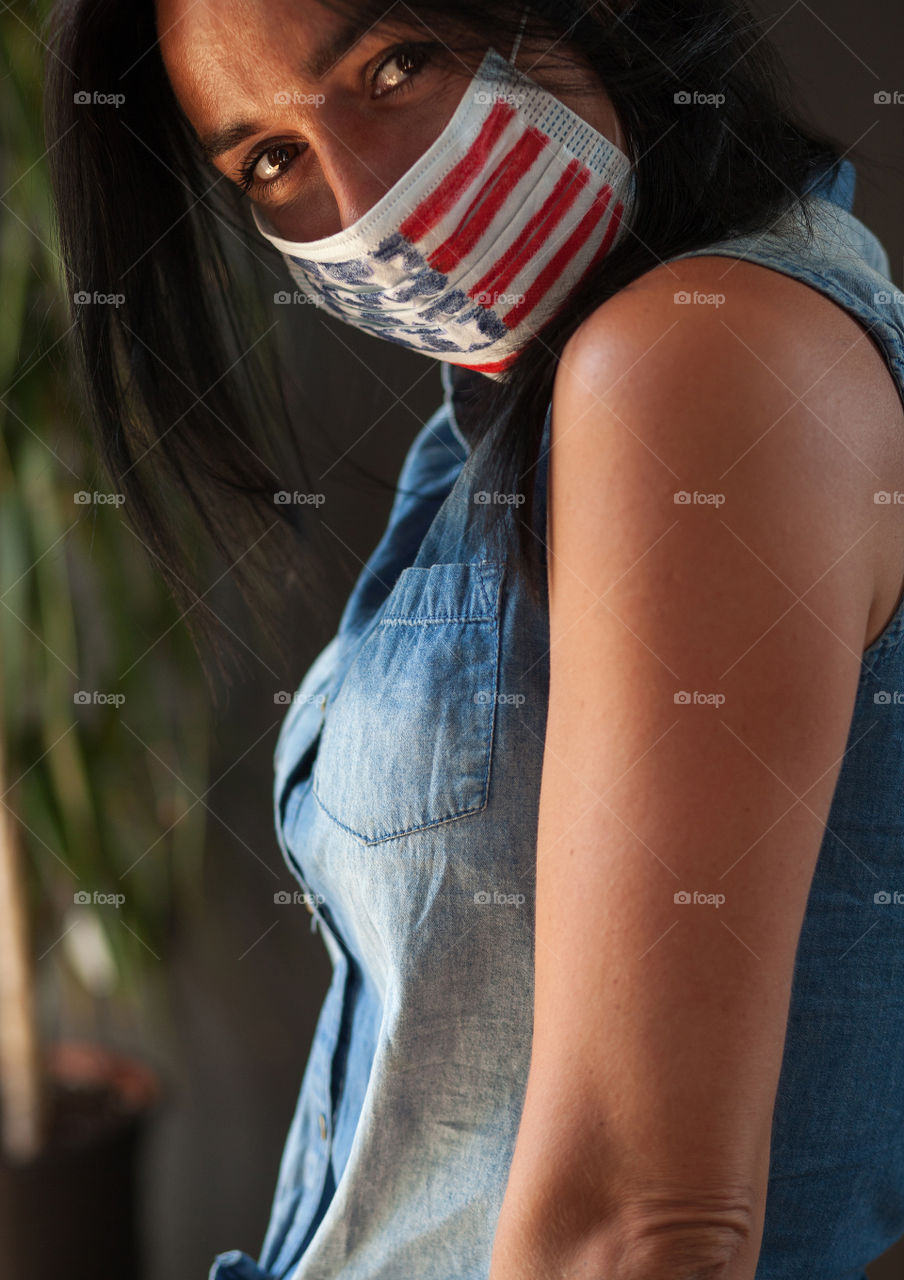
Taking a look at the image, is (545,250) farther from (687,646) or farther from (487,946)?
(487,946)

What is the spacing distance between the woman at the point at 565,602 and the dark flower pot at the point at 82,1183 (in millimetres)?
877

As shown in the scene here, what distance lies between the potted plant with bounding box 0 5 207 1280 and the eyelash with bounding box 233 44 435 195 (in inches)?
26.8

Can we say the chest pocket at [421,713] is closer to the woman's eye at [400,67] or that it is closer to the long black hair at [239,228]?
the long black hair at [239,228]

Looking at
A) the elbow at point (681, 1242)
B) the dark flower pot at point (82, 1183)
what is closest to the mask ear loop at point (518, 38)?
the elbow at point (681, 1242)

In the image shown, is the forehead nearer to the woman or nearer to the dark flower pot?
the woman

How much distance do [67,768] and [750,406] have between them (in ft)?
4.33

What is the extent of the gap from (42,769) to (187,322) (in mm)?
839

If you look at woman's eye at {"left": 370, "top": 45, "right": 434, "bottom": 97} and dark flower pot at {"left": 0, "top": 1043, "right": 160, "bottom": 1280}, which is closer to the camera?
woman's eye at {"left": 370, "top": 45, "right": 434, "bottom": 97}

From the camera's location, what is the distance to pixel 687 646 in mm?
425

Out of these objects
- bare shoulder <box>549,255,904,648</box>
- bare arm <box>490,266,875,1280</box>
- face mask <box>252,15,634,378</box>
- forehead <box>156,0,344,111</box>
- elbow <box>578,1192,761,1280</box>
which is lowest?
elbow <box>578,1192,761,1280</box>

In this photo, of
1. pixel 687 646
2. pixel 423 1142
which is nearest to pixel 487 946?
pixel 423 1142

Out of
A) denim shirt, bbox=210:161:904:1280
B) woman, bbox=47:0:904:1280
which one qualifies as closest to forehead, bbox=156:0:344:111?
woman, bbox=47:0:904:1280

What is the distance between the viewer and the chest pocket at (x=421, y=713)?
Result: 0.58 metres

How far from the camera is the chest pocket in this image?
22.9 inches
